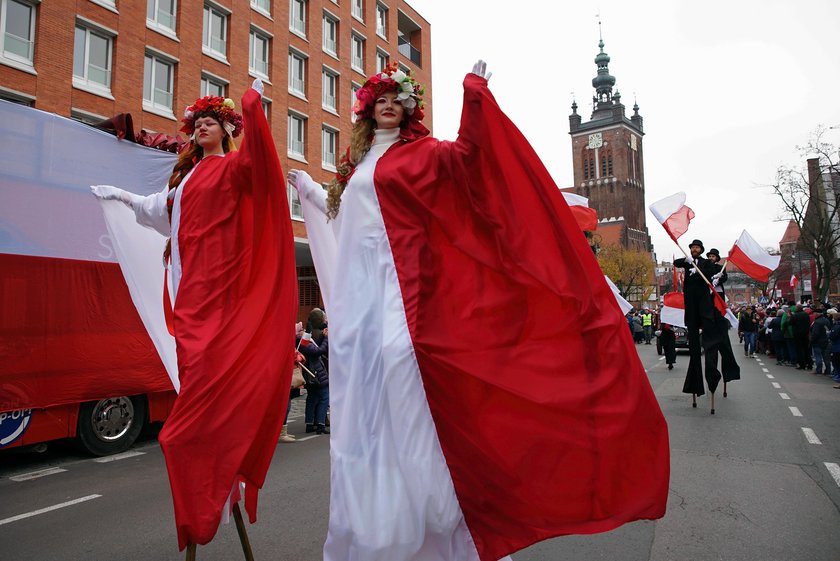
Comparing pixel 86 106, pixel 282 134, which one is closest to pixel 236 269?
pixel 86 106

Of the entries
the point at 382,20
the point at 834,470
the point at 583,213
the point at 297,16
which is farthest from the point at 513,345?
the point at 382,20

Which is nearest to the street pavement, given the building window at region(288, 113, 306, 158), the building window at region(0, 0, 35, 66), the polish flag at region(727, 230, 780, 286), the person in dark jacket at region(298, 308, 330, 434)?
the person in dark jacket at region(298, 308, 330, 434)

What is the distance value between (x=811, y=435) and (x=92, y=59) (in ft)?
70.2

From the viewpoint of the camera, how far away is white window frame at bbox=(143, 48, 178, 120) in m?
20.3

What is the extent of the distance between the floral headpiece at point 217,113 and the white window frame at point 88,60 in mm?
17890

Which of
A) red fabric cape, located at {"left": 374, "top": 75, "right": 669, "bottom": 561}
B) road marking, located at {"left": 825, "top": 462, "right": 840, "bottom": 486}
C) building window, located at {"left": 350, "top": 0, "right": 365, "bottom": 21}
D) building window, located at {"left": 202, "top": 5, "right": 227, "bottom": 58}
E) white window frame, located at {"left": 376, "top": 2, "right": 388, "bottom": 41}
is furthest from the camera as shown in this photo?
white window frame, located at {"left": 376, "top": 2, "right": 388, "bottom": 41}

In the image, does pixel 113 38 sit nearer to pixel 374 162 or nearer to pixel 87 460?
pixel 87 460

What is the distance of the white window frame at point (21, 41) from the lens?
1638 centimetres

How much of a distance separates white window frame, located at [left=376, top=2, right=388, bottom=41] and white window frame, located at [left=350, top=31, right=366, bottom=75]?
1.80 meters

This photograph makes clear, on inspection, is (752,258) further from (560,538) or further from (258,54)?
(258,54)

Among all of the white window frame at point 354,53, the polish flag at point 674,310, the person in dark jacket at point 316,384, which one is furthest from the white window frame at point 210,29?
the polish flag at point 674,310

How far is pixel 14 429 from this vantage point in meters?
5.73

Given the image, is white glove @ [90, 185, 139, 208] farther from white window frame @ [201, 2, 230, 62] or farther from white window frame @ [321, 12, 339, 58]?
white window frame @ [321, 12, 339, 58]

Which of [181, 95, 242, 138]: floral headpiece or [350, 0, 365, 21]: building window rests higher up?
[350, 0, 365, 21]: building window
